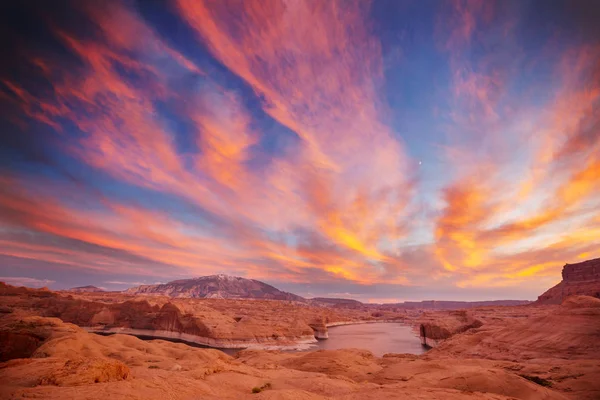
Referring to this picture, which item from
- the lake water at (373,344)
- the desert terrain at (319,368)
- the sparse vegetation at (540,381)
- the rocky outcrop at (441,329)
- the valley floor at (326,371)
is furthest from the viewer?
the lake water at (373,344)

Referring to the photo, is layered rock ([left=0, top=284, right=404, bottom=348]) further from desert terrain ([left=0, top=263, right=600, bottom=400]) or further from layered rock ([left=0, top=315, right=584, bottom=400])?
layered rock ([left=0, top=315, right=584, bottom=400])

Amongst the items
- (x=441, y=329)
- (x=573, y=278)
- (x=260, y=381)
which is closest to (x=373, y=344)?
(x=441, y=329)

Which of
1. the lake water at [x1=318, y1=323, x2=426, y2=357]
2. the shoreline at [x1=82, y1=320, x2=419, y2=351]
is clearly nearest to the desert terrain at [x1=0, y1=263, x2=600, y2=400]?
the shoreline at [x1=82, y1=320, x2=419, y2=351]

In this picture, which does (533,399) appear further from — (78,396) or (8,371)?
(8,371)

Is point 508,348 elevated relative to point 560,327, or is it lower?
lower

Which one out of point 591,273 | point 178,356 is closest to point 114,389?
point 178,356

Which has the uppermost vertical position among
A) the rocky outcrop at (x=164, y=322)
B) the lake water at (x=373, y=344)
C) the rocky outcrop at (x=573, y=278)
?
the rocky outcrop at (x=573, y=278)

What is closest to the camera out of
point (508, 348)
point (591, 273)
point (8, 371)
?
point (8, 371)

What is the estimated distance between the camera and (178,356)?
115 ft

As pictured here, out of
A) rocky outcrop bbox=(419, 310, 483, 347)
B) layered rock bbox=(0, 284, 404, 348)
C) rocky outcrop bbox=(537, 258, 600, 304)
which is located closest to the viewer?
rocky outcrop bbox=(419, 310, 483, 347)

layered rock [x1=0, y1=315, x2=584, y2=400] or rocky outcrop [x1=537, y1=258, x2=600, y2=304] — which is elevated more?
rocky outcrop [x1=537, y1=258, x2=600, y2=304]

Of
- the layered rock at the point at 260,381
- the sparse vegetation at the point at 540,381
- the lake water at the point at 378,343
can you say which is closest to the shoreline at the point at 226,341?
the lake water at the point at 378,343

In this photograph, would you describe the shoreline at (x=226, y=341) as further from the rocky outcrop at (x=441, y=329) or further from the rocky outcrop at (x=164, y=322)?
the rocky outcrop at (x=441, y=329)

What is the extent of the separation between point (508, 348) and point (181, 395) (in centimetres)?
3199
